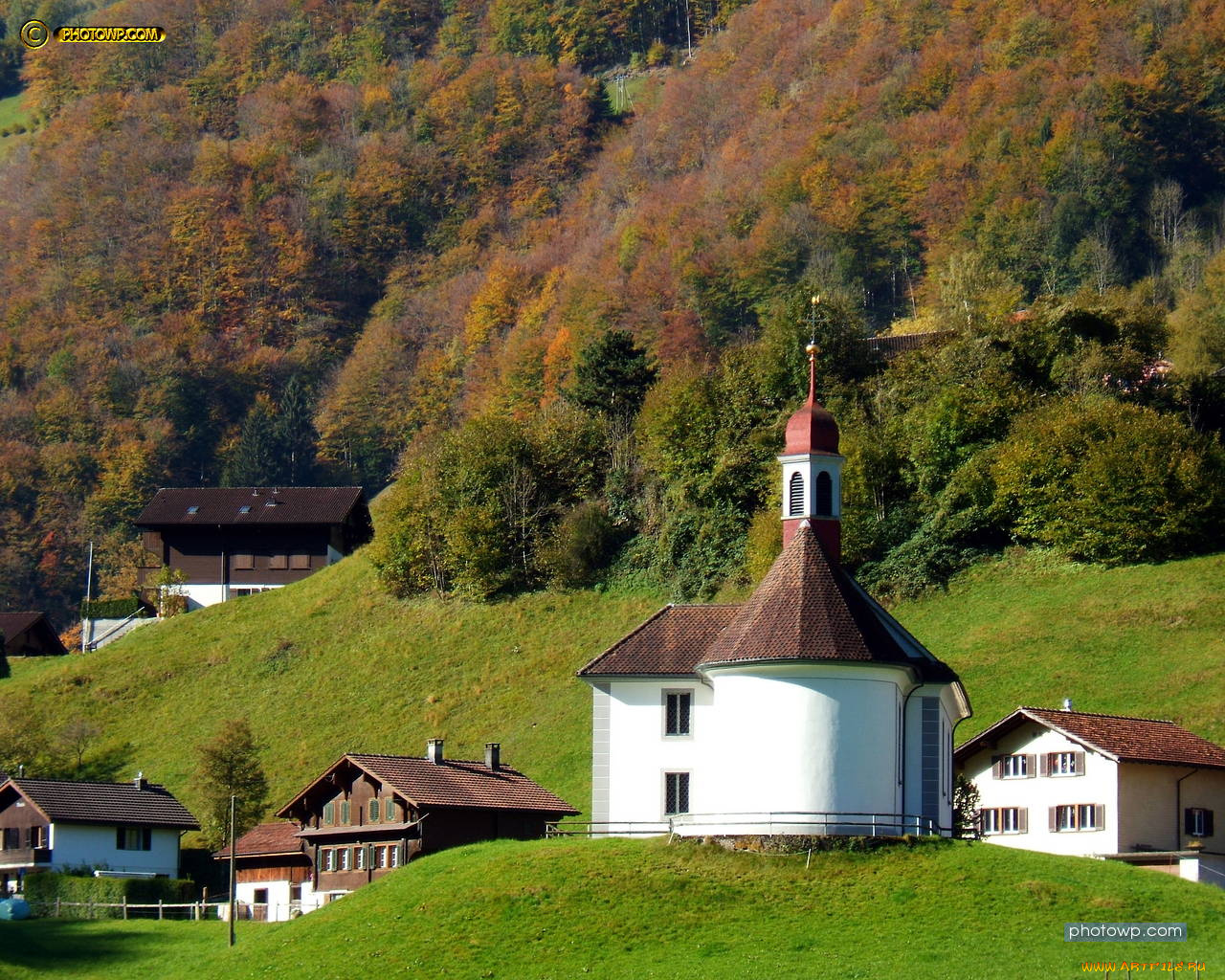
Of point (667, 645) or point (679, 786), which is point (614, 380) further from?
point (679, 786)

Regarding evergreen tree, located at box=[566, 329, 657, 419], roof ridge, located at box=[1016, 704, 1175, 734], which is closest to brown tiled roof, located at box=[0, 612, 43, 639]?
evergreen tree, located at box=[566, 329, 657, 419]

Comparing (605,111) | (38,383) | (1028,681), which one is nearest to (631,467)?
(1028,681)

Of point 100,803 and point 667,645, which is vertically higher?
point 667,645

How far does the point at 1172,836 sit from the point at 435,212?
144 metres

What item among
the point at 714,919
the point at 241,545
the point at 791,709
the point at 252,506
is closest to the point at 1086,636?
the point at 791,709

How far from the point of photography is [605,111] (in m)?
198

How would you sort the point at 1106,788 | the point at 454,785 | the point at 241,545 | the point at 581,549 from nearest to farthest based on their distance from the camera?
the point at 1106,788
the point at 454,785
the point at 581,549
the point at 241,545

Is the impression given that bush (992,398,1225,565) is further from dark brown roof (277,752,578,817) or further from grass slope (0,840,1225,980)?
grass slope (0,840,1225,980)

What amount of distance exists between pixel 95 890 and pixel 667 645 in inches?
731

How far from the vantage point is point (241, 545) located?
10369 cm

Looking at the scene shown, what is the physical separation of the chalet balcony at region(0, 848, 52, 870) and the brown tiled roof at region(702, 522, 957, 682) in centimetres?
2516

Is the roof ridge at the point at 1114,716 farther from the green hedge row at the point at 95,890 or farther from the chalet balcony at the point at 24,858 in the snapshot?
the chalet balcony at the point at 24,858

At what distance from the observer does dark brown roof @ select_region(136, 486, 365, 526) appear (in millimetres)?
103812

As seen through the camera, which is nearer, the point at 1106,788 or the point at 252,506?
the point at 1106,788
